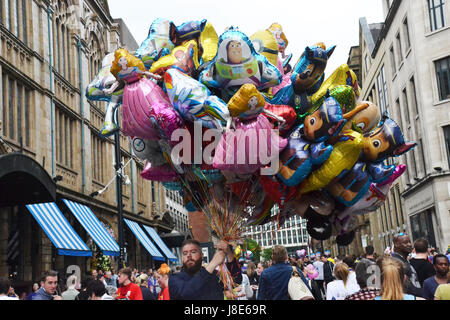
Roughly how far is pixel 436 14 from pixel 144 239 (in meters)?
19.2

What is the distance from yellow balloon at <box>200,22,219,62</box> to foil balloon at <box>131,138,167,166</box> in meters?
1.37

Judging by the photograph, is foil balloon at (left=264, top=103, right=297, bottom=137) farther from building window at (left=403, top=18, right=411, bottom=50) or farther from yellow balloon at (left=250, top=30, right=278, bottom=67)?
building window at (left=403, top=18, right=411, bottom=50)

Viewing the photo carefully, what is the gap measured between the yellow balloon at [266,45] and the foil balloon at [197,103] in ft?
4.40

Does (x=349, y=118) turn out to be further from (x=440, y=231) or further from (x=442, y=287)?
(x=440, y=231)

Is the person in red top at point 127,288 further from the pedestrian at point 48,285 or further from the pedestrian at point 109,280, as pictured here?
the pedestrian at point 109,280

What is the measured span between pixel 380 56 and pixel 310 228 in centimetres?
3411

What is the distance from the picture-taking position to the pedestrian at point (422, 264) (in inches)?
274

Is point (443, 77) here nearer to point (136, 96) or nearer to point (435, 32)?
point (435, 32)

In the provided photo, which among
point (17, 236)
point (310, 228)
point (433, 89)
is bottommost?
Result: point (310, 228)

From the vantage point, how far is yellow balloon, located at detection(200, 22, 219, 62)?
24.1 feet

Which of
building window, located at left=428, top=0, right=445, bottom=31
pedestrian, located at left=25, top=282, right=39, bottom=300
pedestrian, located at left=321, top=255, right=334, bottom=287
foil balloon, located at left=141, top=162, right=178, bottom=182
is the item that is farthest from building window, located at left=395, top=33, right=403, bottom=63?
foil balloon, located at left=141, top=162, right=178, bottom=182

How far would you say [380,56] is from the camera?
39.1m

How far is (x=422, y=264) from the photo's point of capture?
700 cm
